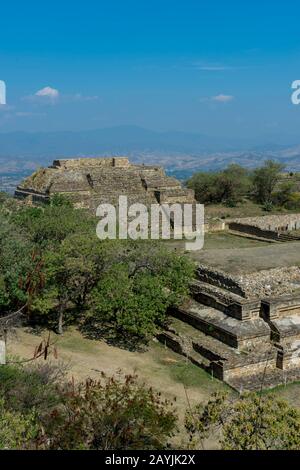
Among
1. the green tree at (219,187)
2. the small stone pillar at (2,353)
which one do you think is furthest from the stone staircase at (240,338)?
the green tree at (219,187)

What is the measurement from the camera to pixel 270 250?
18.8 metres

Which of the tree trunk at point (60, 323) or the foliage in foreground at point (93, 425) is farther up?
the foliage in foreground at point (93, 425)

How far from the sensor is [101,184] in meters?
27.8

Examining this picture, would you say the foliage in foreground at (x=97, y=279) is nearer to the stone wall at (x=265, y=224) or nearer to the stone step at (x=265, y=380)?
the stone step at (x=265, y=380)

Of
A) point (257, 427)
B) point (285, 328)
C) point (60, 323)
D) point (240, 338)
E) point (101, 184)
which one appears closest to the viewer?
point (257, 427)

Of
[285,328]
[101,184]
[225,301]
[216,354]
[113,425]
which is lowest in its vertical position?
[216,354]

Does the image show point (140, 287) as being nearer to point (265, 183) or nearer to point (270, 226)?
point (270, 226)

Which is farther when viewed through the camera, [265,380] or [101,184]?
[101,184]

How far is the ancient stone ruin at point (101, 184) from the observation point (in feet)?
86.9

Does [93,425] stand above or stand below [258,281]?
below

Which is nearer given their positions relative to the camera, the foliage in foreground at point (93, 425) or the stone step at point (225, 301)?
the foliage in foreground at point (93, 425)

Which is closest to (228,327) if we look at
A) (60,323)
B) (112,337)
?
(112,337)
